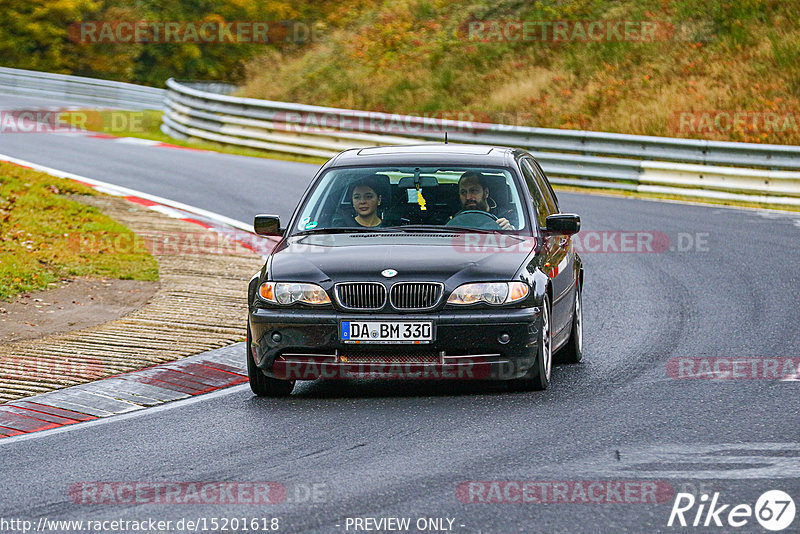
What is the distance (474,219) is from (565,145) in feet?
48.0

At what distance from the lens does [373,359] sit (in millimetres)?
8117

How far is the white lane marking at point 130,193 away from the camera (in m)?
17.4

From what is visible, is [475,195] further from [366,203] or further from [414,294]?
[414,294]

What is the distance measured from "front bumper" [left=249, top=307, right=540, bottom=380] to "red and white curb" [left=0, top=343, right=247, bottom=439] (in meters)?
1.06

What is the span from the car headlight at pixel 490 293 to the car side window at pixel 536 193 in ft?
4.28

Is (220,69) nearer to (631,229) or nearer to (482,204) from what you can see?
(631,229)

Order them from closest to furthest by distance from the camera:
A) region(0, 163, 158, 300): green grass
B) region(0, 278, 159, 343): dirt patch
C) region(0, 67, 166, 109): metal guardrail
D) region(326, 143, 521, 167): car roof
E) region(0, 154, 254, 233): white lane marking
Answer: region(326, 143, 521, 167): car roof → region(0, 278, 159, 343): dirt patch → region(0, 163, 158, 300): green grass → region(0, 154, 254, 233): white lane marking → region(0, 67, 166, 109): metal guardrail

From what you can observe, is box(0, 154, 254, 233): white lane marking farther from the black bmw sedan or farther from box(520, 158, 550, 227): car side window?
the black bmw sedan

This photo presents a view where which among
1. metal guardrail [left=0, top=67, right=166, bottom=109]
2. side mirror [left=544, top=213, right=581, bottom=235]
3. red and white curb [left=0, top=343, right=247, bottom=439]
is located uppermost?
metal guardrail [left=0, top=67, right=166, bottom=109]

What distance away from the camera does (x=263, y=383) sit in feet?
28.3

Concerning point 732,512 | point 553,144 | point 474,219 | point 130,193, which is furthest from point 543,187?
point 553,144

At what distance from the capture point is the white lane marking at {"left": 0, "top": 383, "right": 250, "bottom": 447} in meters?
7.63

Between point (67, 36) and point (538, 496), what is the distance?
45850mm

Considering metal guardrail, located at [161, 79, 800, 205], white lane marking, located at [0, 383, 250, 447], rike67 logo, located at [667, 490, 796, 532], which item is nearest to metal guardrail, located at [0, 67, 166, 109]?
metal guardrail, located at [161, 79, 800, 205]
